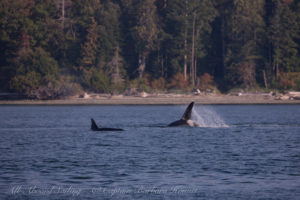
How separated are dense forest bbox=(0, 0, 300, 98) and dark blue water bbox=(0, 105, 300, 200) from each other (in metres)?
45.2

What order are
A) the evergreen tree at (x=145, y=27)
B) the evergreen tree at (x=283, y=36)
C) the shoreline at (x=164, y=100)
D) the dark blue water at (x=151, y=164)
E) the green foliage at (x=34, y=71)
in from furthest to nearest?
the evergreen tree at (x=145, y=27) → the evergreen tree at (x=283, y=36) → the green foliage at (x=34, y=71) → the shoreline at (x=164, y=100) → the dark blue water at (x=151, y=164)

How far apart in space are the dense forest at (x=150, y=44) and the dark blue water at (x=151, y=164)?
1779 inches

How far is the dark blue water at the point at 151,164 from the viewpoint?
61.1 ft

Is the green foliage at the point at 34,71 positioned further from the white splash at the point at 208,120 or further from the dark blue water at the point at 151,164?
the dark blue water at the point at 151,164

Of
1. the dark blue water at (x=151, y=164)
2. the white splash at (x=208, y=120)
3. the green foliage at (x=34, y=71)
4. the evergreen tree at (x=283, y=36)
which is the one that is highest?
the evergreen tree at (x=283, y=36)

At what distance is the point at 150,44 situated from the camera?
296ft

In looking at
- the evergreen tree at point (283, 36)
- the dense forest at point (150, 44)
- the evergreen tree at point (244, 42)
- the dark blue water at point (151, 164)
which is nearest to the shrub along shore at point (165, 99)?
the dense forest at point (150, 44)

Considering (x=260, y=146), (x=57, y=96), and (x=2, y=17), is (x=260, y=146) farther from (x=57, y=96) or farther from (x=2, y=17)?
(x=2, y=17)

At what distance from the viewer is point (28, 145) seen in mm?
32656

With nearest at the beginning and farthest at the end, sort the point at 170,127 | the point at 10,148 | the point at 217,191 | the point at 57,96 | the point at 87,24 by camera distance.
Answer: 1. the point at 217,191
2. the point at 10,148
3. the point at 170,127
4. the point at 57,96
5. the point at 87,24

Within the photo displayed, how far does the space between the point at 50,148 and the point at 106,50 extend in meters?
60.6

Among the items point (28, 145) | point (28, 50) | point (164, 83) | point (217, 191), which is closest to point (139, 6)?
point (164, 83)

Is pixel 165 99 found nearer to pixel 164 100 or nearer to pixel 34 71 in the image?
pixel 164 100

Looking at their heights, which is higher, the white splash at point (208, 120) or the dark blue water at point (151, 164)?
the dark blue water at point (151, 164)
